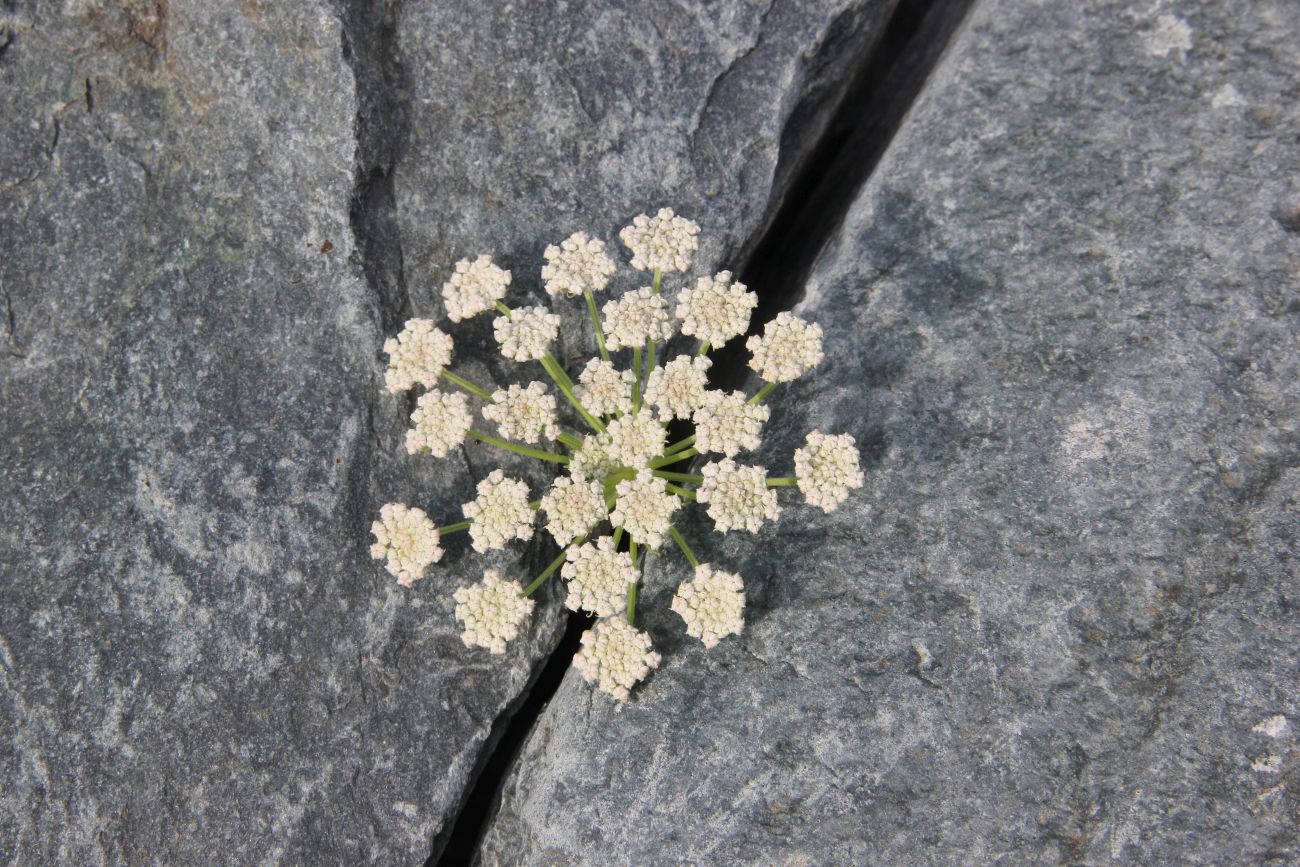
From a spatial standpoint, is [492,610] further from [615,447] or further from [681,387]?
[681,387]

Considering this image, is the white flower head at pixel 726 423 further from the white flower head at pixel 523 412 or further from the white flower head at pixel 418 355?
the white flower head at pixel 418 355

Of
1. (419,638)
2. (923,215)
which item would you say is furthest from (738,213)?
(419,638)

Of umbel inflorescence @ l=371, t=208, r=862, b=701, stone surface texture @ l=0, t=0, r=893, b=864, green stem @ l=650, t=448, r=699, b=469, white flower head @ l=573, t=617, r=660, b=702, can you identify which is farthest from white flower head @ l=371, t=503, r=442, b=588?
green stem @ l=650, t=448, r=699, b=469

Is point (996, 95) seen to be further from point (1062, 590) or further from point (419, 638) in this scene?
point (419, 638)

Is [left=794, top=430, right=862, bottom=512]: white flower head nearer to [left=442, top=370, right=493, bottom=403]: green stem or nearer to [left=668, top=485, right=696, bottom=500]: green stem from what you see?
[left=668, top=485, right=696, bottom=500]: green stem

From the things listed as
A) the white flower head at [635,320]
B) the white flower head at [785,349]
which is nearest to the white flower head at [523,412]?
the white flower head at [635,320]

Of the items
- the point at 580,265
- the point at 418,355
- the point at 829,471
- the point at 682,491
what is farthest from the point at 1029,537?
the point at 418,355
